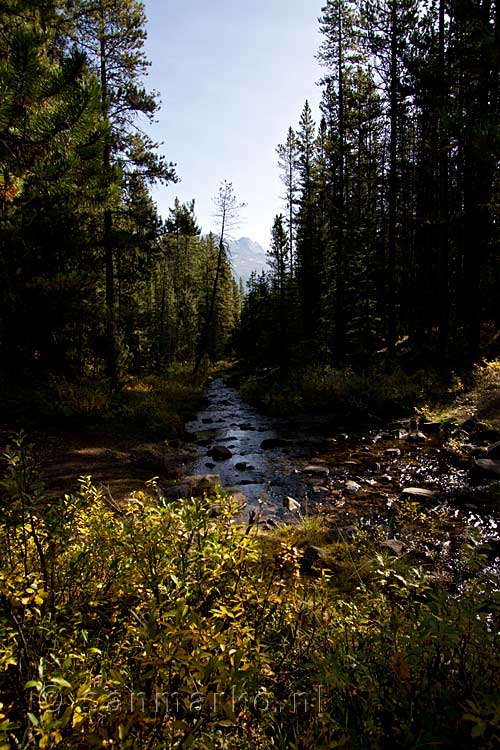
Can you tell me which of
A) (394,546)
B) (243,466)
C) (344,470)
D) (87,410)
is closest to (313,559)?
(394,546)

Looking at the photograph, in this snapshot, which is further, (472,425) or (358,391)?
(358,391)

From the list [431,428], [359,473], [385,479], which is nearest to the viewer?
[385,479]

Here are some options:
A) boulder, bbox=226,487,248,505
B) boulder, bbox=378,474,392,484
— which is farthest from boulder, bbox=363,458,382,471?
boulder, bbox=226,487,248,505

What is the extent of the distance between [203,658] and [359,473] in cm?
802

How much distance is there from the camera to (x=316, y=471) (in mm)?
9617

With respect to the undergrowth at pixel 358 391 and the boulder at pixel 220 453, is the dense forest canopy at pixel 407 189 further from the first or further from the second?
the boulder at pixel 220 453

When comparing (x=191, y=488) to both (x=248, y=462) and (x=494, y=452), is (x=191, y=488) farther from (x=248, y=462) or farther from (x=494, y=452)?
(x=494, y=452)

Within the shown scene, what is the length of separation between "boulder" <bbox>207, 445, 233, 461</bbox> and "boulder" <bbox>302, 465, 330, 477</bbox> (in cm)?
257

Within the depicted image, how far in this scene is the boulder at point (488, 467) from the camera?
8.05m

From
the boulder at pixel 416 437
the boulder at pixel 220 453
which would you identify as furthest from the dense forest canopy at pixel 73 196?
the boulder at pixel 416 437

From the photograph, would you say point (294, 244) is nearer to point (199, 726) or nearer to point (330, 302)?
point (330, 302)

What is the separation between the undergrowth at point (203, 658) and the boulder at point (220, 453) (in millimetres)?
7965

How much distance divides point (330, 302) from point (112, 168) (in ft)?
81.2

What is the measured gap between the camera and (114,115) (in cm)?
1402
